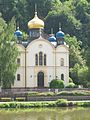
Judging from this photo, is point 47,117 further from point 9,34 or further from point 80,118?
point 9,34

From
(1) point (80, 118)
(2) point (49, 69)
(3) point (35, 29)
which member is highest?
(3) point (35, 29)

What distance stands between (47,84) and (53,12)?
31122 mm

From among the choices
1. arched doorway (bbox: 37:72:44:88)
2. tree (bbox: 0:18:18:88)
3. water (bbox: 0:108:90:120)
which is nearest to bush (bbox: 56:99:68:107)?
water (bbox: 0:108:90:120)

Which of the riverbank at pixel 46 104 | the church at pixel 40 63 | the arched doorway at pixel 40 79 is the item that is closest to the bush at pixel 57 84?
the church at pixel 40 63

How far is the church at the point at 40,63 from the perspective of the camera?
70.6 m

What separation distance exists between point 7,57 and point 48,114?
54.7ft

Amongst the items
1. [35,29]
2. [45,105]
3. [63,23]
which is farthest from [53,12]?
[45,105]

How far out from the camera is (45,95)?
57.3m

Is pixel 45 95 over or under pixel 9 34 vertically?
under

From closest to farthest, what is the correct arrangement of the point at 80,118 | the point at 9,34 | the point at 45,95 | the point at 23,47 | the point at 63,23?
1. the point at 80,118
2. the point at 45,95
3. the point at 9,34
4. the point at 23,47
5. the point at 63,23

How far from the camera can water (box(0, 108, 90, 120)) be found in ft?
139

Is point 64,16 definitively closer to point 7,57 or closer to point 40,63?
point 40,63

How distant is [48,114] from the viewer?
4497cm

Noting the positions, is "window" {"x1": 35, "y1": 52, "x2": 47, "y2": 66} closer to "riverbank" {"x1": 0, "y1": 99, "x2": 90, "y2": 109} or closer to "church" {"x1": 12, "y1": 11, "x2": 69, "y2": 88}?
"church" {"x1": 12, "y1": 11, "x2": 69, "y2": 88}
